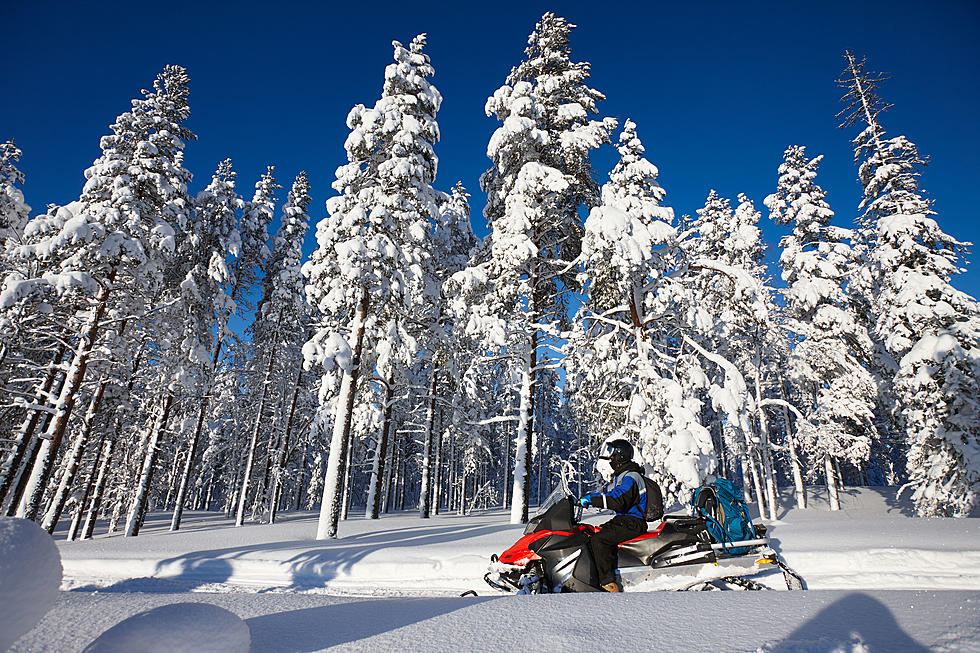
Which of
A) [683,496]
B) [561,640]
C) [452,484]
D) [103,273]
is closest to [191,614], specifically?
[561,640]

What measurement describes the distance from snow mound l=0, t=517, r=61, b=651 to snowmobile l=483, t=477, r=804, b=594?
4244 mm

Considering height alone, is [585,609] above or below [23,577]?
below

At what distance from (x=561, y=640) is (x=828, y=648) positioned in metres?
1.56

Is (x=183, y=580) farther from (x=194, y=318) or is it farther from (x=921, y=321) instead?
(x=921, y=321)

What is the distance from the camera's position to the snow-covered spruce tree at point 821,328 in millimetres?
17219

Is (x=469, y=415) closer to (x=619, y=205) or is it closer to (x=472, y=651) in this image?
(x=619, y=205)

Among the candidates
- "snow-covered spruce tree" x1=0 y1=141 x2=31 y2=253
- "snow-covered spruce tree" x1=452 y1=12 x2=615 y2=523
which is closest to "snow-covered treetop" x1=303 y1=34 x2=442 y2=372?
"snow-covered spruce tree" x1=452 y1=12 x2=615 y2=523

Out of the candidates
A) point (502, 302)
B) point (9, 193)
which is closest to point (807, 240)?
point (502, 302)

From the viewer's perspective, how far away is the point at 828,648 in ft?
8.31

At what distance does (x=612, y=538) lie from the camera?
520 centimetres

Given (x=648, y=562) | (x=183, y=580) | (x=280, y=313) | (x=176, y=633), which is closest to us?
(x=176, y=633)

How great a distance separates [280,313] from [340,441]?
12.3m

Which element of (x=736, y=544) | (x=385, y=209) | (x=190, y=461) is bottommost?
(x=736, y=544)

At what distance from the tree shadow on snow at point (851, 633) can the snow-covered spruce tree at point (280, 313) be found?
21965 millimetres
